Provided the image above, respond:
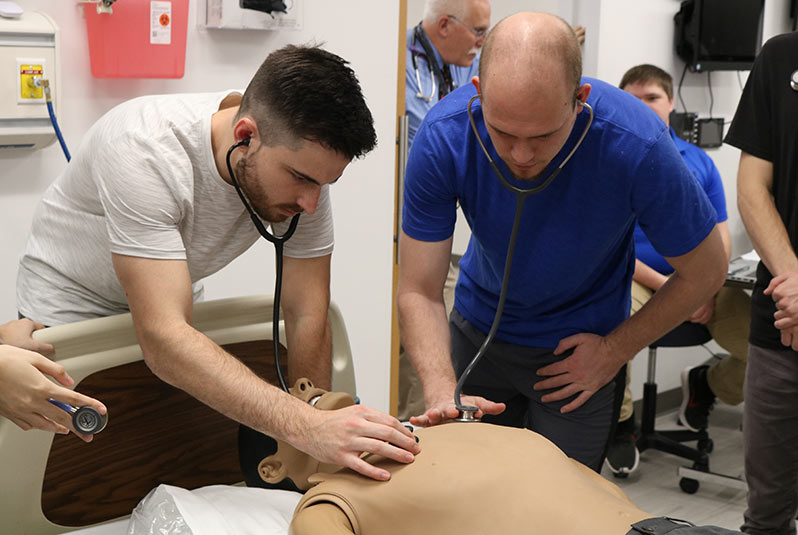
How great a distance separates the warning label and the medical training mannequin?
3.96 ft

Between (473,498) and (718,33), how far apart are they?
3142 mm

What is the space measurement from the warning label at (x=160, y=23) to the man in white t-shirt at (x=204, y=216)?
515mm

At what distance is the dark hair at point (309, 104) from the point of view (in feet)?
4.69

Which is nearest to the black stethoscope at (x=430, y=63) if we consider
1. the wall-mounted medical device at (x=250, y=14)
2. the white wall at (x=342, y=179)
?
the white wall at (x=342, y=179)

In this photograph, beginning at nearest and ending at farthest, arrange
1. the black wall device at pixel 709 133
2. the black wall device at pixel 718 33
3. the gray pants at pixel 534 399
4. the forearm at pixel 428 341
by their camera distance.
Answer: the forearm at pixel 428 341 < the gray pants at pixel 534 399 < the black wall device at pixel 718 33 < the black wall device at pixel 709 133

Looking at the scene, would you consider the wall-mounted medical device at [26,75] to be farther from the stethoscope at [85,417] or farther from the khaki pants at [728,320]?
the khaki pants at [728,320]

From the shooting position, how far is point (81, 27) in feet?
6.58

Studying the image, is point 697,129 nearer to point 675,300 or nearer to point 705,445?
point 705,445

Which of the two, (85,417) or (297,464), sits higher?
(85,417)

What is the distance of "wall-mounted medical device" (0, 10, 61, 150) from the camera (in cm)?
184

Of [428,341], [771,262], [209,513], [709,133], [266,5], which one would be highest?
[266,5]

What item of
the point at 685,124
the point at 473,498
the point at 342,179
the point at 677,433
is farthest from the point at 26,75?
the point at 685,124

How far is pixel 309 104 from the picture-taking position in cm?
142

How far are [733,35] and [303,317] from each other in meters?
2.96
